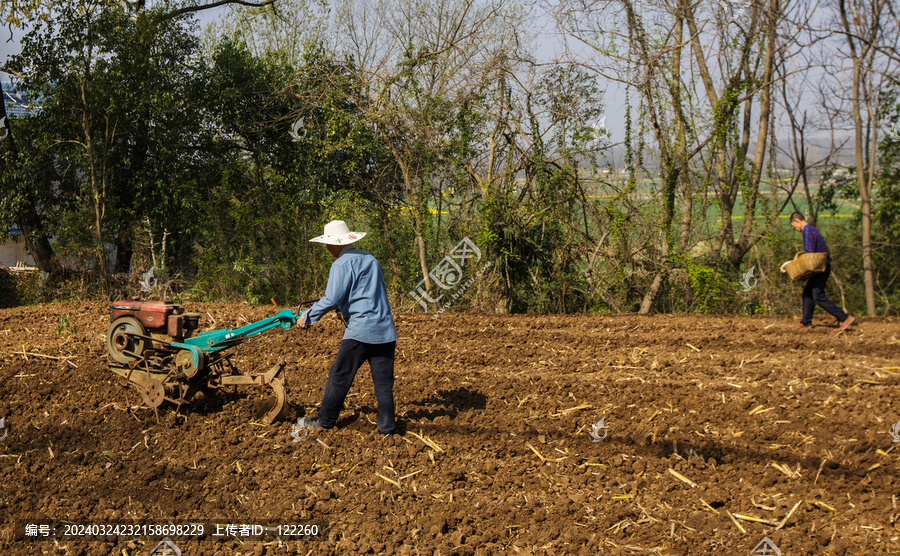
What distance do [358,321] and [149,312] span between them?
1905 millimetres

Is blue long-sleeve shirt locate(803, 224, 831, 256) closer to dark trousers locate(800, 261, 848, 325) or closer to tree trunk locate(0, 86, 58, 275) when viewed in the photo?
dark trousers locate(800, 261, 848, 325)

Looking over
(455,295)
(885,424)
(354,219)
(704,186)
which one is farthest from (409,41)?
(885,424)

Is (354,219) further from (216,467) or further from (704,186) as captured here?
(216,467)

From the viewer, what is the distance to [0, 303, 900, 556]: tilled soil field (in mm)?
4277

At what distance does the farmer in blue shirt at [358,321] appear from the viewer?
215 inches

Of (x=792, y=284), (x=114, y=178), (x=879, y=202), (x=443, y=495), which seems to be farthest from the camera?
(x=114, y=178)

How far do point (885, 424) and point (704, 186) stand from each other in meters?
7.11

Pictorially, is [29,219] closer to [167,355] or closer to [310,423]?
[167,355]

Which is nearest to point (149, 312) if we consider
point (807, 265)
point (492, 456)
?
point (492, 456)

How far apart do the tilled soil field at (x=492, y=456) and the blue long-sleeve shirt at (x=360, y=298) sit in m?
0.88

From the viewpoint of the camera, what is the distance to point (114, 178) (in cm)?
1398

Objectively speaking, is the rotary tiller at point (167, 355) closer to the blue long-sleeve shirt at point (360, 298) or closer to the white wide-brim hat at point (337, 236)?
the blue long-sleeve shirt at point (360, 298)

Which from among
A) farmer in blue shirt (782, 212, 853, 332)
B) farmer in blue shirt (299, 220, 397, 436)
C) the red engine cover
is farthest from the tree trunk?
farmer in blue shirt (782, 212, 853, 332)

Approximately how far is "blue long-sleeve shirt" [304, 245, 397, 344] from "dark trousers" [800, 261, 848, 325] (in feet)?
22.7
